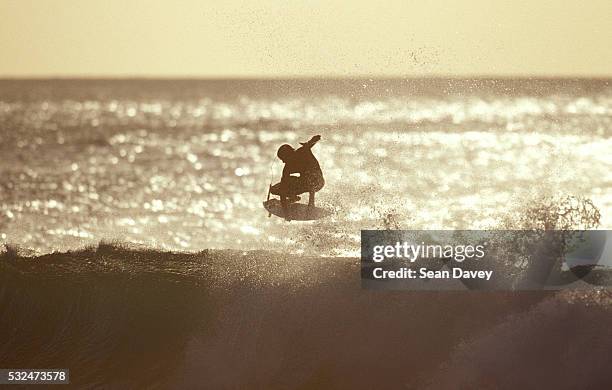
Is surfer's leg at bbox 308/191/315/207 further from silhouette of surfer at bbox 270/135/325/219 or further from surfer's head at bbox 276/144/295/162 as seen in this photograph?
surfer's head at bbox 276/144/295/162

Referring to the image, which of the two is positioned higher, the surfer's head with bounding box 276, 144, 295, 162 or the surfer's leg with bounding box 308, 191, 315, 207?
the surfer's head with bounding box 276, 144, 295, 162

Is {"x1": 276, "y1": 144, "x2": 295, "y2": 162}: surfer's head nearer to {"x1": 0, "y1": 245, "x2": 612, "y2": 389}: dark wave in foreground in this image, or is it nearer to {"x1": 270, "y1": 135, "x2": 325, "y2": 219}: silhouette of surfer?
{"x1": 270, "y1": 135, "x2": 325, "y2": 219}: silhouette of surfer

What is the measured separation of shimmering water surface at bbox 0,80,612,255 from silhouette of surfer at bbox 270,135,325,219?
0.02m

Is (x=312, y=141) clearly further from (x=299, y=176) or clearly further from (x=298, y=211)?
(x=298, y=211)

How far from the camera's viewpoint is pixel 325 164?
92.1 inches

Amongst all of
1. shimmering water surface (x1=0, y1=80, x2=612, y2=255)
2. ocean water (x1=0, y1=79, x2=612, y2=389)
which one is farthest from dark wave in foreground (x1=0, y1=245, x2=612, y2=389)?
shimmering water surface (x1=0, y1=80, x2=612, y2=255)

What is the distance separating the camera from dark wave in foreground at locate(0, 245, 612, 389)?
2.35 m

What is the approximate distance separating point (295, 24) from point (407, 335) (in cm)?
102

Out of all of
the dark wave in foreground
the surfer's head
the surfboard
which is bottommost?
the dark wave in foreground

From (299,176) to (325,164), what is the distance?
88 millimetres

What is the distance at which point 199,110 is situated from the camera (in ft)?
8.23

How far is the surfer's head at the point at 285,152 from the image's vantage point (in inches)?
92.6

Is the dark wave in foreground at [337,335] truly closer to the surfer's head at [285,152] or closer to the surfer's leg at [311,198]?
the surfer's leg at [311,198]

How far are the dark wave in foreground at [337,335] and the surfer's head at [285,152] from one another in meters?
0.31
